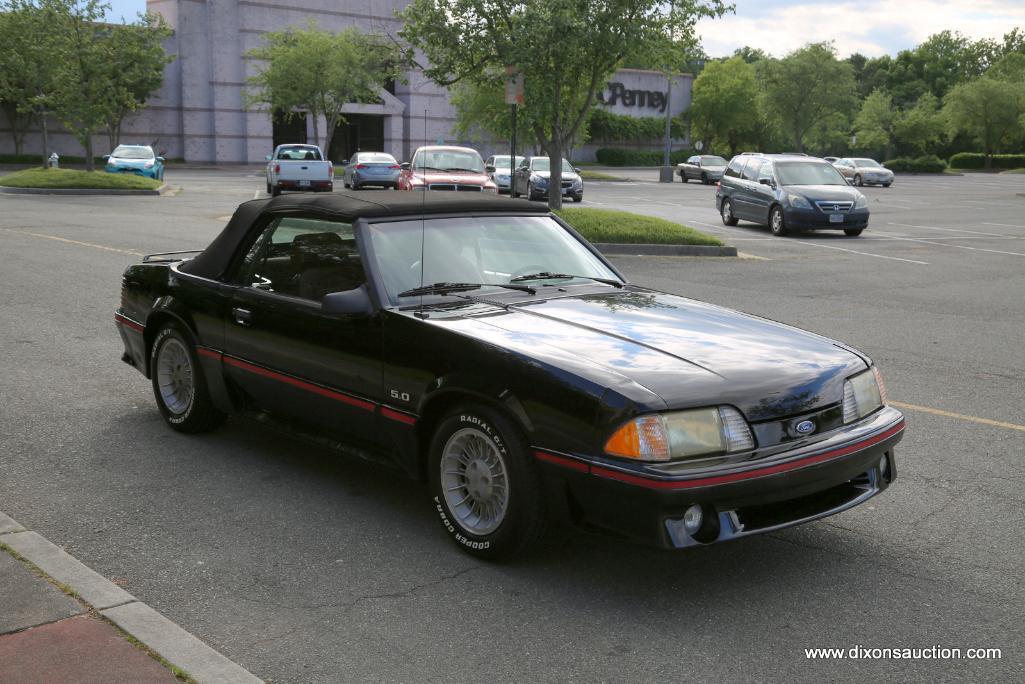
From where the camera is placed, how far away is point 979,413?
6816 millimetres

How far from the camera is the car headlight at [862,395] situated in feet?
14.4

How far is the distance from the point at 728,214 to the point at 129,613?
2213 centimetres

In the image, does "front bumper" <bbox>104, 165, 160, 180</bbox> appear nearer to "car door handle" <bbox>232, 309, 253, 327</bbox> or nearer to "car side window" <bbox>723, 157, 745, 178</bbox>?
"car side window" <bbox>723, 157, 745, 178</bbox>

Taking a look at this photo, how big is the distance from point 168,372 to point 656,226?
1311 centimetres

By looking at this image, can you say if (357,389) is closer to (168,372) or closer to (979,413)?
(168,372)

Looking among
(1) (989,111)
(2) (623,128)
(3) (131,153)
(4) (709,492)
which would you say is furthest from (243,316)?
(1) (989,111)

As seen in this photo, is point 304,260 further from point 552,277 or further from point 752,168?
point 752,168

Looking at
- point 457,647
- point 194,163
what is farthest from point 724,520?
point 194,163

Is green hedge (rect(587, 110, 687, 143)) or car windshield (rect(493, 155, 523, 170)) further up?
green hedge (rect(587, 110, 687, 143))

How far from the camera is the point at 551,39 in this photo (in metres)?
18.5

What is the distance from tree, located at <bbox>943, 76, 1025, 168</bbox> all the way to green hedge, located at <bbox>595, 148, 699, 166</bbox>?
2267cm

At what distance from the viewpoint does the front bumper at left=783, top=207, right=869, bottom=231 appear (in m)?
21.3

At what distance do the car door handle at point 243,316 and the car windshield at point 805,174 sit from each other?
1829 cm

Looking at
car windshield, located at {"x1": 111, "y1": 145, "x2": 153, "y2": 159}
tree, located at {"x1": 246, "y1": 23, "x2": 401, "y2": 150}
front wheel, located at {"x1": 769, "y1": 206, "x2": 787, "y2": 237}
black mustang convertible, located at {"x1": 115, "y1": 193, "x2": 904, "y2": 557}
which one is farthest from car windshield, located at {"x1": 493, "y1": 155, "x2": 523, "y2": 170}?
black mustang convertible, located at {"x1": 115, "y1": 193, "x2": 904, "y2": 557}
